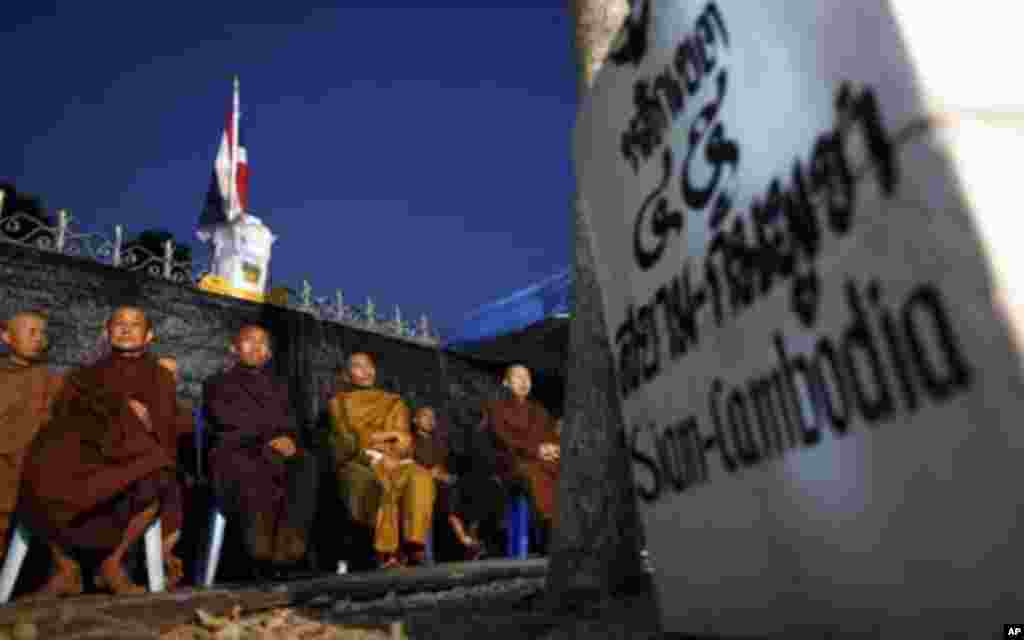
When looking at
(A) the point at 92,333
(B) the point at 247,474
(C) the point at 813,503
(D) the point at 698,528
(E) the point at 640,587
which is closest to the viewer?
(C) the point at 813,503

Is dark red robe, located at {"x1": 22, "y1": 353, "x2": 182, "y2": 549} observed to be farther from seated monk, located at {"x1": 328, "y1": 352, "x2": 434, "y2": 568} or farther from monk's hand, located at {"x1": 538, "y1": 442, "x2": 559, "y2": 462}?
monk's hand, located at {"x1": 538, "y1": 442, "x2": 559, "y2": 462}

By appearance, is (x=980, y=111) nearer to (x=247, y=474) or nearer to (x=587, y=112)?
(x=587, y=112)

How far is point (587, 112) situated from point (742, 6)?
0.57 m

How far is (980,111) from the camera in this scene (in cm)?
65

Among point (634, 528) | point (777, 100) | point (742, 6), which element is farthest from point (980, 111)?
point (634, 528)

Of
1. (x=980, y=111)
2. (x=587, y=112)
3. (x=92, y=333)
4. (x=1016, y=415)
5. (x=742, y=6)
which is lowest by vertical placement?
(x=1016, y=415)

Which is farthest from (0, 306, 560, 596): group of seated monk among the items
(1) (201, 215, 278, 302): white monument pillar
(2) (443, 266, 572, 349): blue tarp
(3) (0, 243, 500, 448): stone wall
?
(1) (201, 215, 278, 302): white monument pillar

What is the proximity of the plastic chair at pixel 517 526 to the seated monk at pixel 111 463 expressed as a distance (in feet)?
8.39

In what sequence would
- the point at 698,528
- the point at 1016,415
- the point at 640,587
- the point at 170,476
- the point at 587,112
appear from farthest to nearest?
the point at 170,476
the point at 640,587
the point at 587,112
the point at 698,528
the point at 1016,415

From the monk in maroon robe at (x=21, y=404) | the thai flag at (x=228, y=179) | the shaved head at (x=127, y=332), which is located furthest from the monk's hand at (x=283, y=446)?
the thai flag at (x=228, y=179)

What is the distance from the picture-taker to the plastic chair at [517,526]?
5.36 m

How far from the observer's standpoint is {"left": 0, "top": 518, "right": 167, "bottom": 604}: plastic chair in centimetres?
304

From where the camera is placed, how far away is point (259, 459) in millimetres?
3807

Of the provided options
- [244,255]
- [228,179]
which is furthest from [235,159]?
[244,255]
